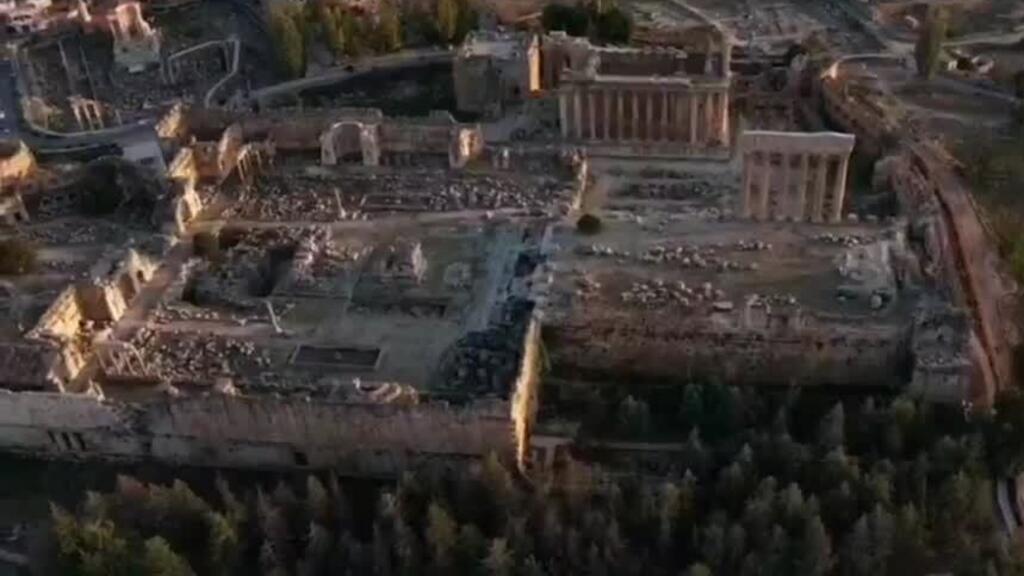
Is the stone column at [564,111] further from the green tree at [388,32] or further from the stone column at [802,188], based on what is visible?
the green tree at [388,32]

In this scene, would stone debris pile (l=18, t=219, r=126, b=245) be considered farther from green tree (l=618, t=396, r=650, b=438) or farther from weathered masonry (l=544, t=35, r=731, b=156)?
green tree (l=618, t=396, r=650, b=438)

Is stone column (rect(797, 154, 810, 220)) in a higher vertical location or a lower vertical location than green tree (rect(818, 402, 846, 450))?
higher

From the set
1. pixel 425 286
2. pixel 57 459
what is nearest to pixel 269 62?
pixel 425 286

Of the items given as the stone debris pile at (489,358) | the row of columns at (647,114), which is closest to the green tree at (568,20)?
the row of columns at (647,114)

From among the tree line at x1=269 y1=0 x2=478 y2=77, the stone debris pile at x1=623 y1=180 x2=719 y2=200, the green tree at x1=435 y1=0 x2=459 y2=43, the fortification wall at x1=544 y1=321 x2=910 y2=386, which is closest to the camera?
the fortification wall at x1=544 y1=321 x2=910 y2=386

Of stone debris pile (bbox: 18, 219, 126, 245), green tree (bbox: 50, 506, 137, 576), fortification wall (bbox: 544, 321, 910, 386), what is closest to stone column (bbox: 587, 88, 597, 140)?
fortification wall (bbox: 544, 321, 910, 386)

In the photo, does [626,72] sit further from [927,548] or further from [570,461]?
[927,548]

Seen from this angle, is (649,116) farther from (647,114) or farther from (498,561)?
(498,561)
